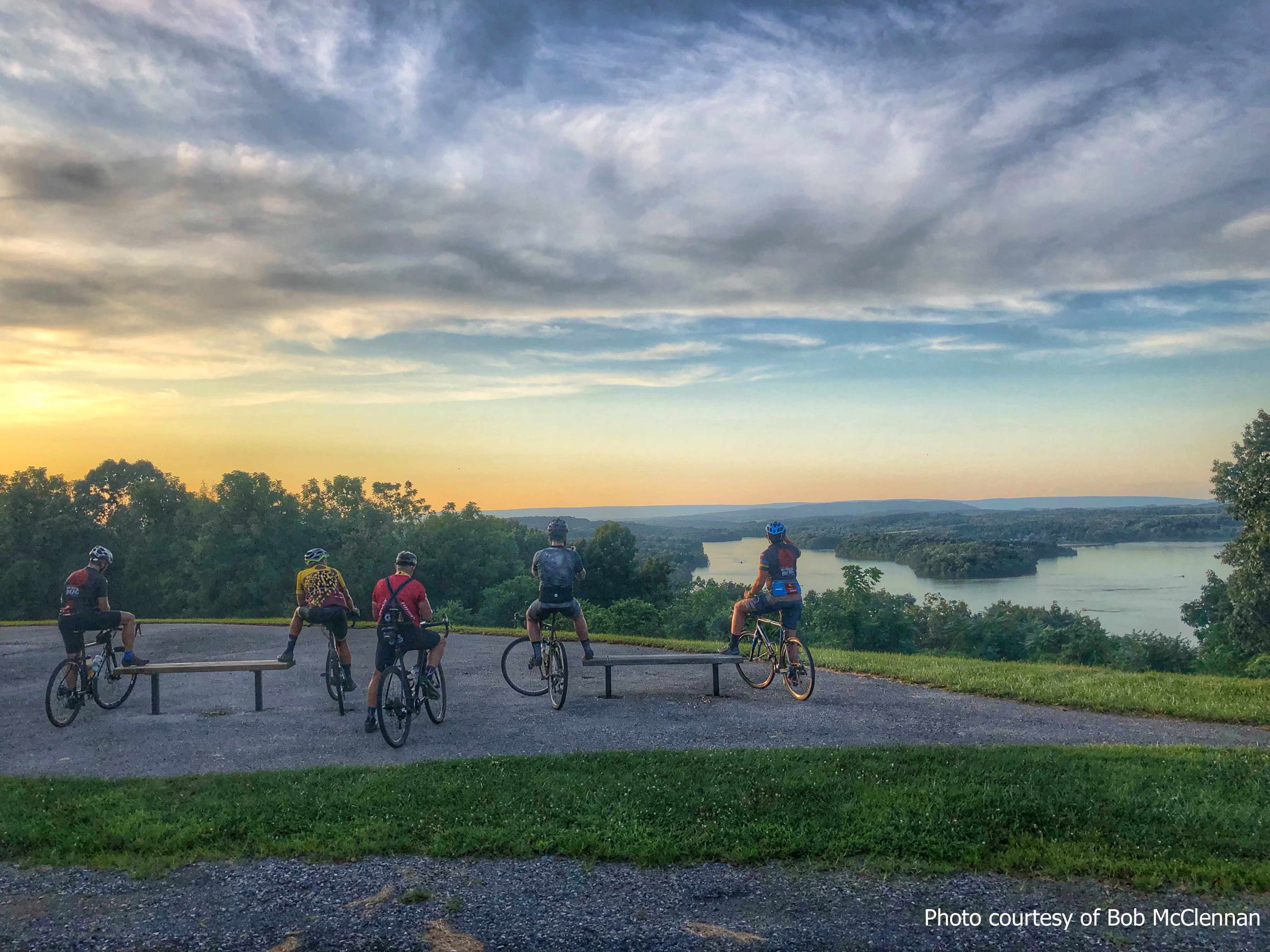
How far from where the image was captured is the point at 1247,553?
32406mm

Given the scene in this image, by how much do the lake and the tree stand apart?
2081 mm

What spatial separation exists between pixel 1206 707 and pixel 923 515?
9894 cm

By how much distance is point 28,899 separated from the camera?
16.9 ft

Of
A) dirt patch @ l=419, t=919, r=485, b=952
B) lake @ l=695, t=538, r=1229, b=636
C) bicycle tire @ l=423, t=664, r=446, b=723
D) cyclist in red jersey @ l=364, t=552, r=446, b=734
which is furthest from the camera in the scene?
lake @ l=695, t=538, r=1229, b=636

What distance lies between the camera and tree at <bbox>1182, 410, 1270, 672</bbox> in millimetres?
31344

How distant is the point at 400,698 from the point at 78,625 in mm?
4728

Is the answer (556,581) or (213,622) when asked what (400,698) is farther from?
(213,622)

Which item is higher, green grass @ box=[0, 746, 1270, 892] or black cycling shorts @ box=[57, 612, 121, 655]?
black cycling shorts @ box=[57, 612, 121, 655]

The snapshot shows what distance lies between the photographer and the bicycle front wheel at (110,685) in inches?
427

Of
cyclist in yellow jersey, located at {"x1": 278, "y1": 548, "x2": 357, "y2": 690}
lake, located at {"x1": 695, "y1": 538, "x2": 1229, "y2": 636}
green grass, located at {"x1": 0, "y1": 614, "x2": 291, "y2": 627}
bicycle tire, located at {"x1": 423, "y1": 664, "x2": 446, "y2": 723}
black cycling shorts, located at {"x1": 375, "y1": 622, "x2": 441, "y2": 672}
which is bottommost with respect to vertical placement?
lake, located at {"x1": 695, "y1": 538, "x2": 1229, "y2": 636}

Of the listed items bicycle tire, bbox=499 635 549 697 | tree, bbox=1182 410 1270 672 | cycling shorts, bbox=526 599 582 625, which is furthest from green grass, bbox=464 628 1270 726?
tree, bbox=1182 410 1270 672

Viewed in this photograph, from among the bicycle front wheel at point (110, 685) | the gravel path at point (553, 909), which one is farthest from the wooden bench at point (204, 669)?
the gravel path at point (553, 909)

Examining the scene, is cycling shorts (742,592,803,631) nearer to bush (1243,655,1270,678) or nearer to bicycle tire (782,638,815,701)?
bicycle tire (782,638,815,701)

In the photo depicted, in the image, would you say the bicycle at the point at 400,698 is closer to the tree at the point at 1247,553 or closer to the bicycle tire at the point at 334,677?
the bicycle tire at the point at 334,677
